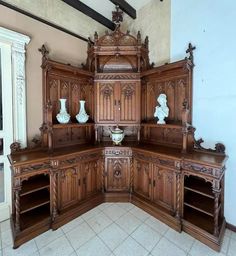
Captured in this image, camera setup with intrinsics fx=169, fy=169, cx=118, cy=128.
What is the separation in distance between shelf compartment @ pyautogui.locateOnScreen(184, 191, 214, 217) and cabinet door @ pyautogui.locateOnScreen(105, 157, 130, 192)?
96 centimetres

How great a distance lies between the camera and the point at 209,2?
224 centimetres

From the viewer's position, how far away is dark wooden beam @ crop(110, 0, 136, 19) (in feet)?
9.54

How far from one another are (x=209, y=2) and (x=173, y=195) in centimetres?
260

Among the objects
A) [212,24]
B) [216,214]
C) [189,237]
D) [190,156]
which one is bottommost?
[189,237]

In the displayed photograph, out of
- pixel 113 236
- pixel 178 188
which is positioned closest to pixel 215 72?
pixel 178 188

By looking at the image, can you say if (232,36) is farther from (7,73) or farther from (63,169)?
(7,73)

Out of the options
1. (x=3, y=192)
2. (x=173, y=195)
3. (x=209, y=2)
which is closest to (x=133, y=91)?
(x=209, y=2)

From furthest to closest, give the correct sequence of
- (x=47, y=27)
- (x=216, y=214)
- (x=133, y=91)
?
(x=133, y=91) → (x=47, y=27) → (x=216, y=214)

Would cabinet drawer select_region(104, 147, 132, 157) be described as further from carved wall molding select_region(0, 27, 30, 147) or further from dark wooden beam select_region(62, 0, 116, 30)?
dark wooden beam select_region(62, 0, 116, 30)

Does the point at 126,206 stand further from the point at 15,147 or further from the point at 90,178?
the point at 15,147

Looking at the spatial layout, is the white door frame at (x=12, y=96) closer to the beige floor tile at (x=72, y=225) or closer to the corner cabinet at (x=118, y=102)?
the beige floor tile at (x=72, y=225)

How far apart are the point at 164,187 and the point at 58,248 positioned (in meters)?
1.49

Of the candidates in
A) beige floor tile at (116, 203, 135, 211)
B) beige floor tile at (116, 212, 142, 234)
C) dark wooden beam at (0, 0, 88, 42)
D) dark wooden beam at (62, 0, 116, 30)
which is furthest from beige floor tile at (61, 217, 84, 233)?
dark wooden beam at (62, 0, 116, 30)

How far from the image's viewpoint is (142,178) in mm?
2686
